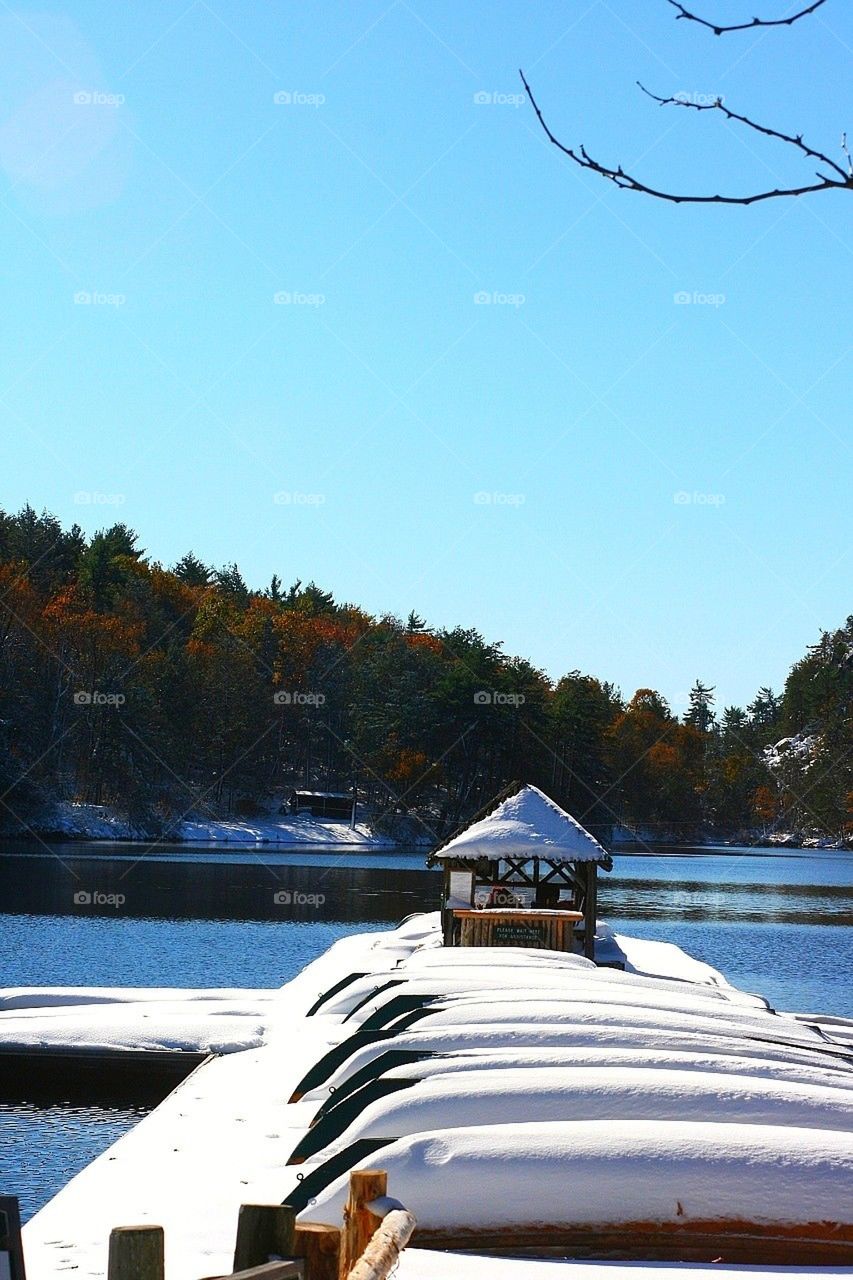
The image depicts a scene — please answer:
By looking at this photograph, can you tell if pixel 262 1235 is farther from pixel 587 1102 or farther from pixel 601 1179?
pixel 587 1102

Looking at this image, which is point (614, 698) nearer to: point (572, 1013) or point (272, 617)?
point (272, 617)

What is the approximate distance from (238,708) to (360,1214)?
3620 inches

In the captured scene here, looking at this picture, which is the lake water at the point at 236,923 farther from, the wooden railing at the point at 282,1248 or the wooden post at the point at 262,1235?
the wooden post at the point at 262,1235

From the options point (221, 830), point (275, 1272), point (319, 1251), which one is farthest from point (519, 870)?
point (221, 830)

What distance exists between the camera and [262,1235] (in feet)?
15.6

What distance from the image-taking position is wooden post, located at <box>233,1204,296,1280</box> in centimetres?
475

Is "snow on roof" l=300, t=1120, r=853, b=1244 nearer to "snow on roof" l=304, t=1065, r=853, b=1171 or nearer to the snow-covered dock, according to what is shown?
the snow-covered dock

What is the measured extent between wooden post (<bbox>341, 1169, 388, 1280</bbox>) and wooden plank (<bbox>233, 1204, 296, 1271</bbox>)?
928 mm

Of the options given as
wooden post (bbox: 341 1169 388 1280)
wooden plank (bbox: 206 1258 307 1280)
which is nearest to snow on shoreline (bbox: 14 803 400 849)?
wooden post (bbox: 341 1169 388 1280)

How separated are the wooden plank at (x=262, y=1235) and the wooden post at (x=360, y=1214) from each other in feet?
3.05

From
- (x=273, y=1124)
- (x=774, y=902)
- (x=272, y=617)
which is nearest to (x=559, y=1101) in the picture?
(x=273, y=1124)

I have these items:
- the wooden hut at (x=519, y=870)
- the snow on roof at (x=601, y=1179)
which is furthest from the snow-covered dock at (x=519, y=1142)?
the wooden hut at (x=519, y=870)

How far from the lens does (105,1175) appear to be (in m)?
10.0

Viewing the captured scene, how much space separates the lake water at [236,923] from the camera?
1587cm
